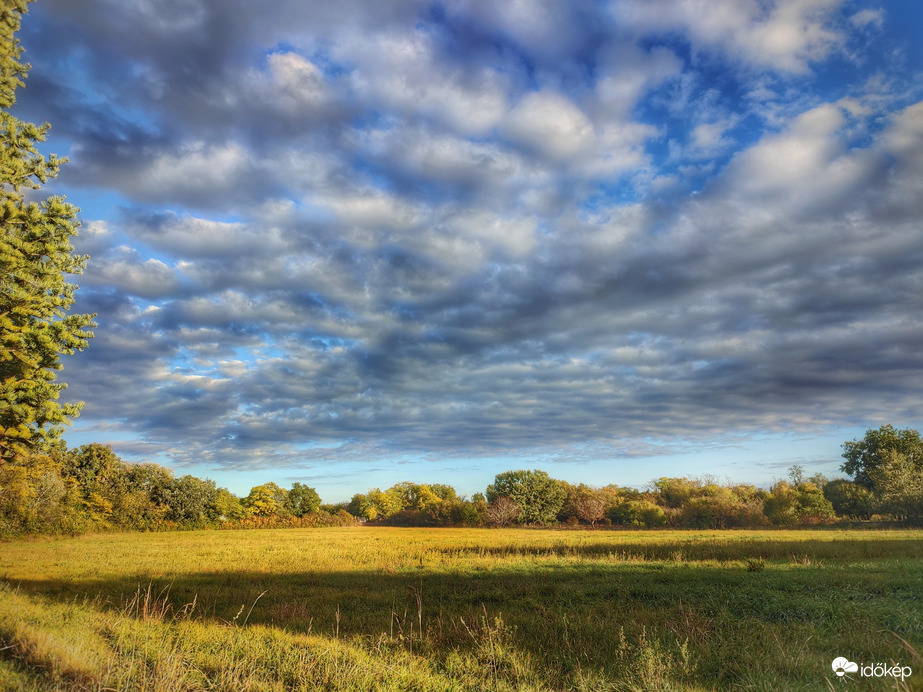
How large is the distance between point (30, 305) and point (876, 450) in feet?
371

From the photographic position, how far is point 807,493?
243ft

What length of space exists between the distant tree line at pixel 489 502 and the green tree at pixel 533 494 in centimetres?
20

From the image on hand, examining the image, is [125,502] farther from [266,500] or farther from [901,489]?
[901,489]

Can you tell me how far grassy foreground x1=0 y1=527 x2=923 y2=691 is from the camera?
24.8ft

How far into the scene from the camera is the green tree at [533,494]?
91438 millimetres

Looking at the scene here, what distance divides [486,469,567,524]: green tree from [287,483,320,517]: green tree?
34.9 metres

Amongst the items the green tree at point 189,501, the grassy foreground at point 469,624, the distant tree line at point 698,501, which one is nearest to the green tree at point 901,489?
the distant tree line at point 698,501

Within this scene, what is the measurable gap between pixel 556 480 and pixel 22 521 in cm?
8096

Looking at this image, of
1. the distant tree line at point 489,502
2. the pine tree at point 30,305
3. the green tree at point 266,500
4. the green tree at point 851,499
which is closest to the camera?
the pine tree at point 30,305

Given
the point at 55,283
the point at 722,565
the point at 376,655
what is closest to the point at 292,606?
the point at 376,655

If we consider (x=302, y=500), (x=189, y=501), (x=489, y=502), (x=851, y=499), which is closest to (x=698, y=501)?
(x=851, y=499)

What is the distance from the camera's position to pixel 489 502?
315ft

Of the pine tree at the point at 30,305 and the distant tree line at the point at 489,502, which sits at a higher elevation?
the pine tree at the point at 30,305

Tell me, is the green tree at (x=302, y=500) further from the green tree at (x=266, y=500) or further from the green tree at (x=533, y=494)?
the green tree at (x=533, y=494)
